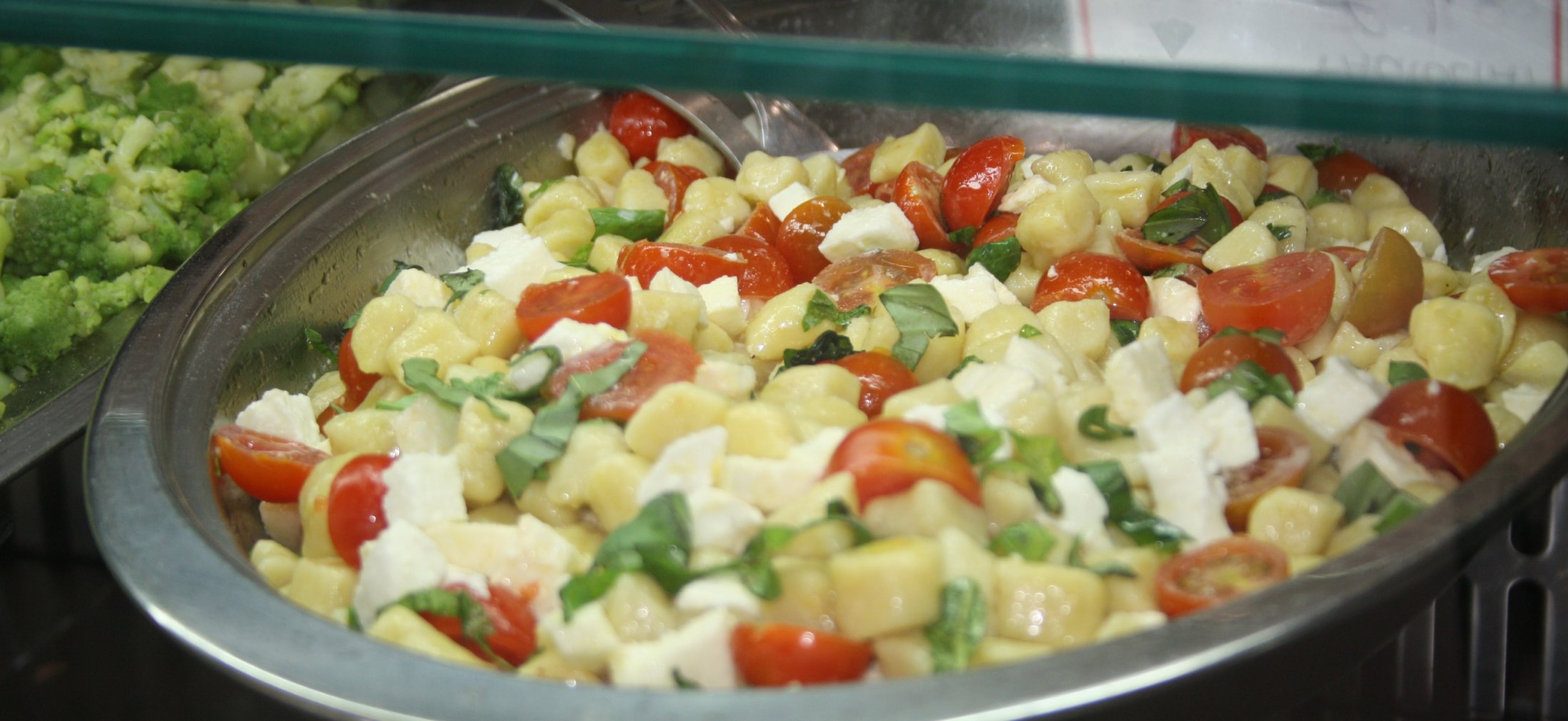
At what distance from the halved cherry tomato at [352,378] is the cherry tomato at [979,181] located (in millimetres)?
1045

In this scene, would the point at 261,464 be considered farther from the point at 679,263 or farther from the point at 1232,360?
the point at 1232,360

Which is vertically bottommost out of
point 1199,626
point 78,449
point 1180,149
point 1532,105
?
point 78,449

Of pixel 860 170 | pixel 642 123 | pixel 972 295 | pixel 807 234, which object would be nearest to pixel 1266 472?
pixel 972 295

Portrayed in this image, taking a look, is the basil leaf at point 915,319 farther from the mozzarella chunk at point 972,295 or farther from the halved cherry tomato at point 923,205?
the halved cherry tomato at point 923,205

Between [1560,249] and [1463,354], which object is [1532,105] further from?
[1560,249]

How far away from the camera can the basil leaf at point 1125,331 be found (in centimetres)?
193

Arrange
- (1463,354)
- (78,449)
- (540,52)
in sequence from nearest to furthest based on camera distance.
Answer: (540,52), (1463,354), (78,449)

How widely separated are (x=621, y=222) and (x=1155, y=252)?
0.96 metres

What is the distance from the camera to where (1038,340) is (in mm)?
1757

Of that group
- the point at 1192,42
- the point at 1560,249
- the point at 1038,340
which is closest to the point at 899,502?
the point at 1038,340

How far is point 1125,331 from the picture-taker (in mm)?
1938

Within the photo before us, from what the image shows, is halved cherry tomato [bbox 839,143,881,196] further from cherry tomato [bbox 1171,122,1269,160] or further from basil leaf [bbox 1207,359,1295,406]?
basil leaf [bbox 1207,359,1295,406]

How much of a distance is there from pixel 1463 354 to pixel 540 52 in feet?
4.39

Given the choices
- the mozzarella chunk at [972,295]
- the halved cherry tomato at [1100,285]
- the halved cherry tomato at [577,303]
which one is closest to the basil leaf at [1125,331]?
the halved cherry tomato at [1100,285]
